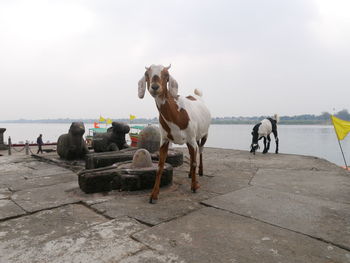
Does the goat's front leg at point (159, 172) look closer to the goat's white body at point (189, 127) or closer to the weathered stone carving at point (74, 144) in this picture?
the goat's white body at point (189, 127)

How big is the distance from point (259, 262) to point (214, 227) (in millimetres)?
726

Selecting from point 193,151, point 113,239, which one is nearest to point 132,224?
point 113,239

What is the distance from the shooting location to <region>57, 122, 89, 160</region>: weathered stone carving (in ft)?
23.1

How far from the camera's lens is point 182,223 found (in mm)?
2803

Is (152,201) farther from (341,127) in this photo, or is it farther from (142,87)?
(341,127)

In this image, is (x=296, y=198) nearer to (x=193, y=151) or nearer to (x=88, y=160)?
(x=193, y=151)

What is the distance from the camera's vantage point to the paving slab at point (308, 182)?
13.4 feet

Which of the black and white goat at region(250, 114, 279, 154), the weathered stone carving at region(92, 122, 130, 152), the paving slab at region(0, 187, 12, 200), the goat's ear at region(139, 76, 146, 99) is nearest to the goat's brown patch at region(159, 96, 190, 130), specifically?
the goat's ear at region(139, 76, 146, 99)

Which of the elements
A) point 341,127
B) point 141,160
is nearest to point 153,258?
point 141,160

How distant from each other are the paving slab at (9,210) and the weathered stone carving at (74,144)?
3.47m

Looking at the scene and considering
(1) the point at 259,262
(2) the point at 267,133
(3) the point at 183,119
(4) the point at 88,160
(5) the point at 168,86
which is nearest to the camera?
(1) the point at 259,262

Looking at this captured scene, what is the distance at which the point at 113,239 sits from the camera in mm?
2400

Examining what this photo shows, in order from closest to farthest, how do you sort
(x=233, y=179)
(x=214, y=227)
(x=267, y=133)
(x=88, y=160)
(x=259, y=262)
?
1. (x=259, y=262)
2. (x=214, y=227)
3. (x=233, y=179)
4. (x=88, y=160)
5. (x=267, y=133)

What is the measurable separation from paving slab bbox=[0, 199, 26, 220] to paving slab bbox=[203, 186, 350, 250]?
258 cm
